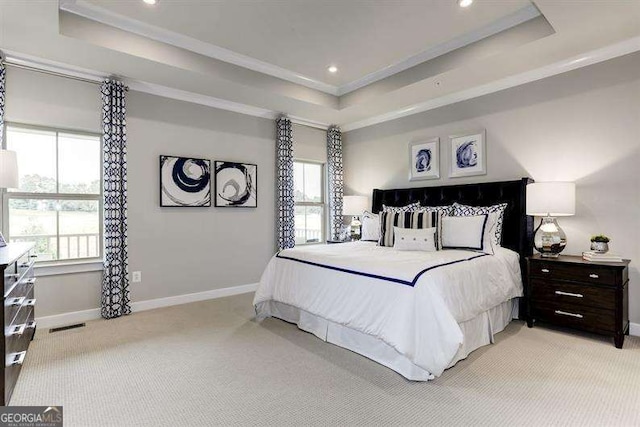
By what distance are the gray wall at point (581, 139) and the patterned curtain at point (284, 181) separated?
88.6 inches

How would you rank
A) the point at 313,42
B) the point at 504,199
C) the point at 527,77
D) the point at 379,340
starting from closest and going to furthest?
the point at 379,340, the point at 313,42, the point at 527,77, the point at 504,199

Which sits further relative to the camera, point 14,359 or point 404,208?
point 404,208

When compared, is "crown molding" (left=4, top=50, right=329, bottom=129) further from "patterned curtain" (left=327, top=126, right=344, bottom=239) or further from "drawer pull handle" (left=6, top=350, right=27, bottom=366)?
"drawer pull handle" (left=6, top=350, right=27, bottom=366)

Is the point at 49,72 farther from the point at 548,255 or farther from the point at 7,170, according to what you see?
the point at 548,255

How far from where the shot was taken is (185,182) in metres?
4.27

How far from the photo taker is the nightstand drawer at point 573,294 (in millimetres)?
2789

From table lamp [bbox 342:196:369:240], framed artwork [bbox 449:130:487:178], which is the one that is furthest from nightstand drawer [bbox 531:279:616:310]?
table lamp [bbox 342:196:369:240]

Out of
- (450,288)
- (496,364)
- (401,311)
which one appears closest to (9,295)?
(401,311)

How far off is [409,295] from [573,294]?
1745 millimetres

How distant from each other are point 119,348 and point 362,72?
12.7 ft

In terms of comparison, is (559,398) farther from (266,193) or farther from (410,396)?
(266,193)

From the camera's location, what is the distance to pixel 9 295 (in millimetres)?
1963

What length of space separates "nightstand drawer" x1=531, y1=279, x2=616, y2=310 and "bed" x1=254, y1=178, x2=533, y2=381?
202 mm

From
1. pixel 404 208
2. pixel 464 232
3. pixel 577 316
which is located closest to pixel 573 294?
pixel 577 316
